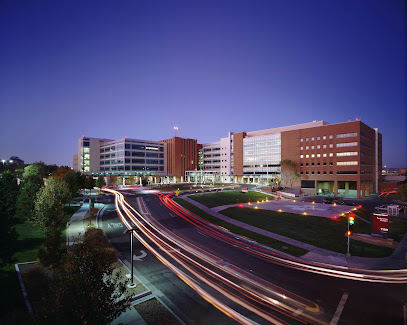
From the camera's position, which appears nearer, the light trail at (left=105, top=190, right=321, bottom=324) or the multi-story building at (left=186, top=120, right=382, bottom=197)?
the light trail at (left=105, top=190, right=321, bottom=324)

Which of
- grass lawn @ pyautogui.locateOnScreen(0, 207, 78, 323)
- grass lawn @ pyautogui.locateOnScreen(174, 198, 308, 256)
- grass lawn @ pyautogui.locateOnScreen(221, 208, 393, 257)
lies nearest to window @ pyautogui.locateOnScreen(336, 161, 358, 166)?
grass lawn @ pyautogui.locateOnScreen(221, 208, 393, 257)

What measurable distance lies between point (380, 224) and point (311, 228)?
28.3 feet

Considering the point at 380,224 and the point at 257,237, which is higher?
the point at 380,224

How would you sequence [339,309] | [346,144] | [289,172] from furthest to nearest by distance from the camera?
[289,172], [346,144], [339,309]

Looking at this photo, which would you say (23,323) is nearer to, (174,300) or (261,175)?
(174,300)

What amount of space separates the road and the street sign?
489 inches

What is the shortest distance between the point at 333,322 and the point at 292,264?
825 cm

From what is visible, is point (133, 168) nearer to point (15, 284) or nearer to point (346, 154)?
point (346, 154)

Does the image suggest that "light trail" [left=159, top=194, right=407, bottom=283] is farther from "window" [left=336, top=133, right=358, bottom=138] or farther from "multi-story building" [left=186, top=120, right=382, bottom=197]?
"window" [left=336, top=133, right=358, bottom=138]

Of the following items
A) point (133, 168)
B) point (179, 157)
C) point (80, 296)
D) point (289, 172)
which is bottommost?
point (80, 296)

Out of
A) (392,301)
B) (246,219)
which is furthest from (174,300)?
(246,219)

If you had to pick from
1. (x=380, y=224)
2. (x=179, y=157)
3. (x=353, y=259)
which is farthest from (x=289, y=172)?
(x=353, y=259)

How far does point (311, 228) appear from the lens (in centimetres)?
3347

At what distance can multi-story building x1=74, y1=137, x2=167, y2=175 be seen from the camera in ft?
387
